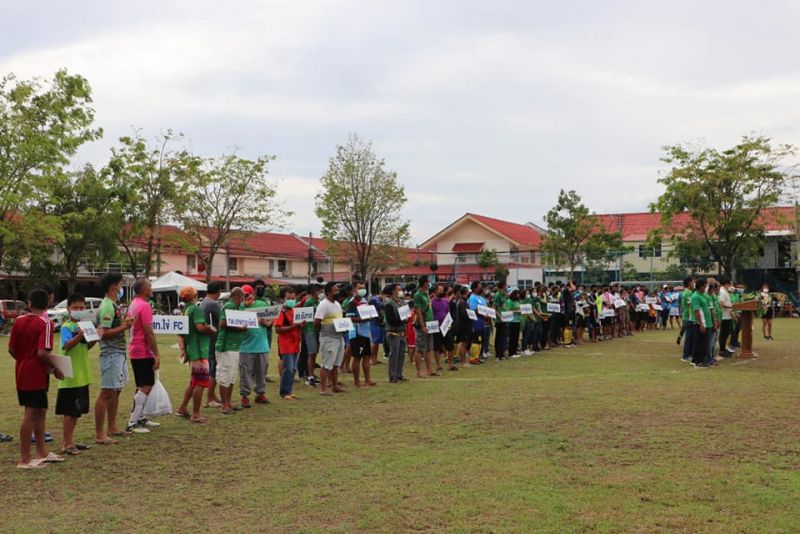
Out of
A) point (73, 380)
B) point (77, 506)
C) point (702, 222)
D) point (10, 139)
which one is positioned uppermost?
point (10, 139)

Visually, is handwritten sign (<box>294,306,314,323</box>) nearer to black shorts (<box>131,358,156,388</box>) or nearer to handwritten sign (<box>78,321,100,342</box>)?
black shorts (<box>131,358,156,388</box>)

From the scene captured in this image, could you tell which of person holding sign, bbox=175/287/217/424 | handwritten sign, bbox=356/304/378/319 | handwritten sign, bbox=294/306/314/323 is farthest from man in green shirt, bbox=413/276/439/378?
person holding sign, bbox=175/287/217/424

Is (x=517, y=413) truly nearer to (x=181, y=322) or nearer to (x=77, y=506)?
(x=181, y=322)

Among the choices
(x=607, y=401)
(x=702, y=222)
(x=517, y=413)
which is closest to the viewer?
(x=517, y=413)

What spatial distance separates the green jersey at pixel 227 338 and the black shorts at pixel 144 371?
1665 millimetres

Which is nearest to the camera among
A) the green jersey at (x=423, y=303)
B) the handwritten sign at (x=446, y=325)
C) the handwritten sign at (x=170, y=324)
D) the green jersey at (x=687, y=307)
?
the handwritten sign at (x=170, y=324)

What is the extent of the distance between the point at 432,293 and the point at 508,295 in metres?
3.55

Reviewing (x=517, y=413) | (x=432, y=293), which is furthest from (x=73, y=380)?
(x=432, y=293)

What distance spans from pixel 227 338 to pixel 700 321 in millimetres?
10017

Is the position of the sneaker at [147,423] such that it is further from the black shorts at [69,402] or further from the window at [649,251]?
the window at [649,251]

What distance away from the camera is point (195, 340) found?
32.5 feet

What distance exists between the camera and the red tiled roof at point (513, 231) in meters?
59.4

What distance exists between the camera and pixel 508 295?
1977 cm

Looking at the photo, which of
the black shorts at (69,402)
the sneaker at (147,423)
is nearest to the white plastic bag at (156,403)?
the sneaker at (147,423)
